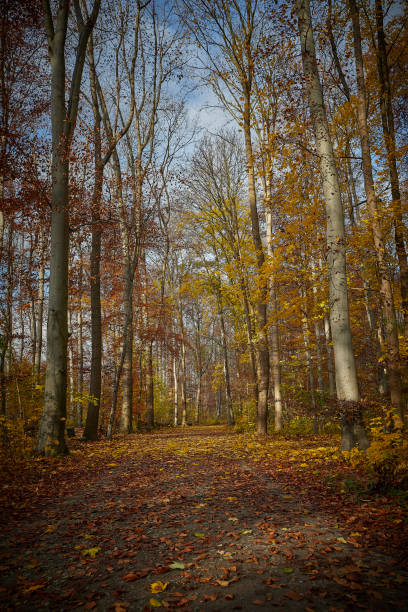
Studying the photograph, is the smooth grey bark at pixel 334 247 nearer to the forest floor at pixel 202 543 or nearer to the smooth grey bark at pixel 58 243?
the forest floor at pixel 202 543

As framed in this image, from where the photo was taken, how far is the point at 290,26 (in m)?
7.03

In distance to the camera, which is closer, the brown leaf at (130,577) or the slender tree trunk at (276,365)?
the brown leaf at (130,577)

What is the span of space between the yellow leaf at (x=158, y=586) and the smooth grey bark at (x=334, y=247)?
4328 millimetres

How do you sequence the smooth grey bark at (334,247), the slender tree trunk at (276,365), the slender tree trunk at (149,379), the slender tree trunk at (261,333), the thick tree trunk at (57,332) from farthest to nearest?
the slender tree trunk at (149,379) < the slender tree trunk at (276,365) < the slender tree trunk at (261,333) < the thick tree trunk at (57,332) < the smooth grey bark at (334,247)

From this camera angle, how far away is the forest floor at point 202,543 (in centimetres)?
226

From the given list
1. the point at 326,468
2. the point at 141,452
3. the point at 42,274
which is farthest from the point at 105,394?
the point at 326,468

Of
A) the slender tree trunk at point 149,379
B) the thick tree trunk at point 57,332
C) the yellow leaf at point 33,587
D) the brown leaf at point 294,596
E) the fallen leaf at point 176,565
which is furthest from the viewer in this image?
the slender tree trunk at point 149,379

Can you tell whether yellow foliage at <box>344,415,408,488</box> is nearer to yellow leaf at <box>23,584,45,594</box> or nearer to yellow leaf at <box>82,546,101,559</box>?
yellow leaf at <box>82,546,101,559</box>

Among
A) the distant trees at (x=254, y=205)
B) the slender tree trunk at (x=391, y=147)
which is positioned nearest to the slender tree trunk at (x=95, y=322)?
the distant trees at (x=254, y=205)

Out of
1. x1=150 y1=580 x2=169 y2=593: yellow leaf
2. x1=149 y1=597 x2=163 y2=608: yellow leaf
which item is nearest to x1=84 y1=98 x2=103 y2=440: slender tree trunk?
x1=150 y1=580 x2=169 y2=593: yellow leaf

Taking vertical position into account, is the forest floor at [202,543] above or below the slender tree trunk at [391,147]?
below

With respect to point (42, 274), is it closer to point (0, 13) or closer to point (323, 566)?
point (0, 13)

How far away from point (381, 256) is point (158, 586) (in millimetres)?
7270

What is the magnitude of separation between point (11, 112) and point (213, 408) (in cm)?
3932
